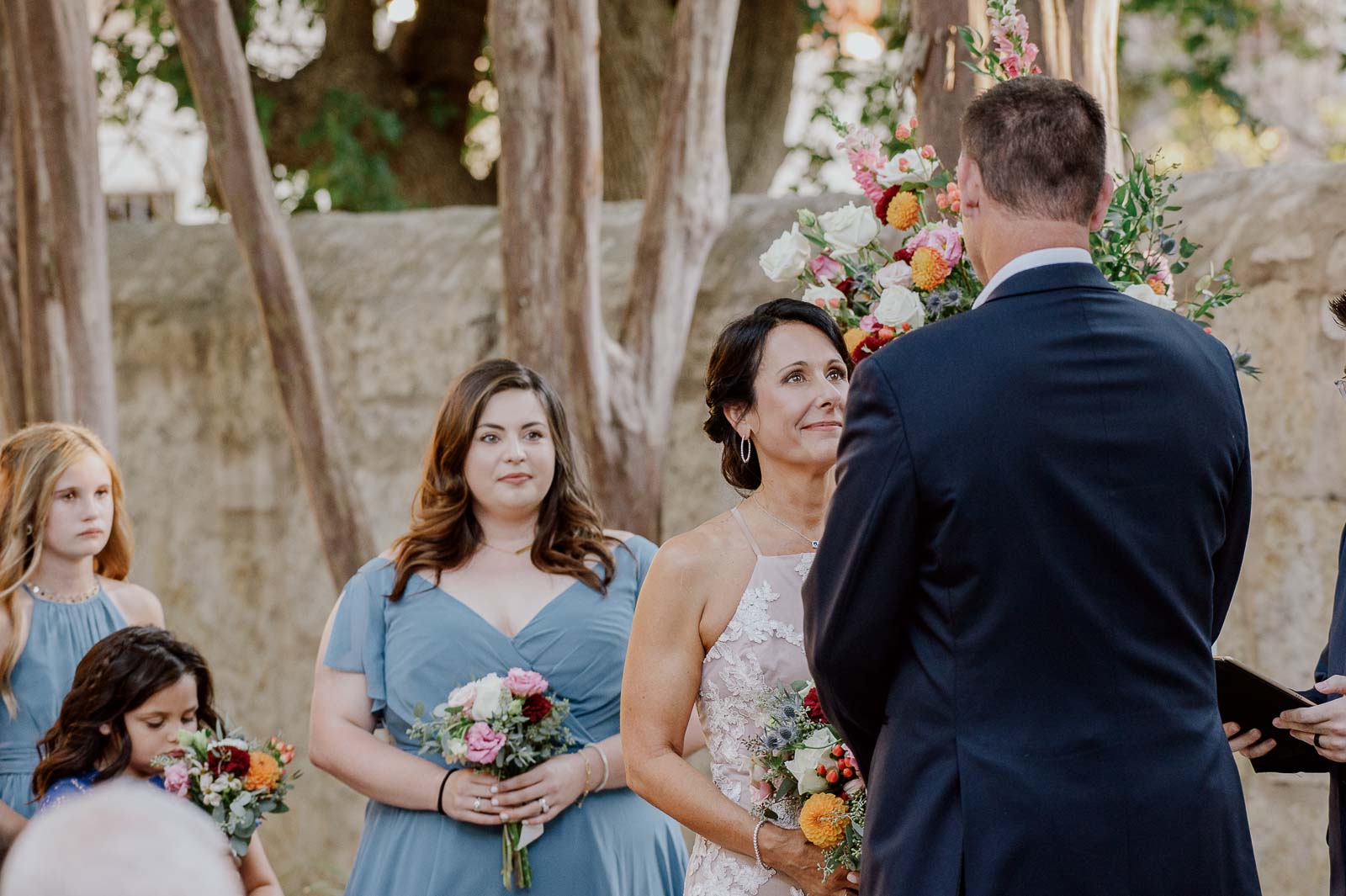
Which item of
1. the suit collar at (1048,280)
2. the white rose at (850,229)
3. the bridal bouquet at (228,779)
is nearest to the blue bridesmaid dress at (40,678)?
the bridal bouquet at (228,779)

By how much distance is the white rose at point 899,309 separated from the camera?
261 cm

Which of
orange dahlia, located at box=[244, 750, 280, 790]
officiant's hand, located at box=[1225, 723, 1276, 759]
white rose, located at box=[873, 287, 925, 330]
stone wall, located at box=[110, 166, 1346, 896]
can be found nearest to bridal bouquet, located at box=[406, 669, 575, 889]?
orange dahlia, located at box=[244, 750, 280, 790]

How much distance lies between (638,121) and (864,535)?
5.09 m

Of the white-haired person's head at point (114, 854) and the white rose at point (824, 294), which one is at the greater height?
the white rose at point (824, 294)

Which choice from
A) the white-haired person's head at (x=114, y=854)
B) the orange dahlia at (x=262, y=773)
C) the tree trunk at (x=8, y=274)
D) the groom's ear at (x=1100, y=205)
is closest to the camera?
the white-haired person's head at (x=114, y=854)

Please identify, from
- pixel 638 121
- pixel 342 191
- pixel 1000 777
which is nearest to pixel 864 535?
pixel 1000 777

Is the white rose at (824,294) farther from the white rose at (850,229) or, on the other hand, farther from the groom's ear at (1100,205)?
the groom's ear at (1100,205)

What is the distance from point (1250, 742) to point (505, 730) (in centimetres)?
147

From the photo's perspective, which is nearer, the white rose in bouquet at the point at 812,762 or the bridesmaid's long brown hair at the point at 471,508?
the white rose in bouquet at the point at 812,762

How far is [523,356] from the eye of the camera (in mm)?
4617

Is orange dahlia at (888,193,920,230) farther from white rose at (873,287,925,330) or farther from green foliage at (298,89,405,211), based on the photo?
green foliage at (298,89,405,211)

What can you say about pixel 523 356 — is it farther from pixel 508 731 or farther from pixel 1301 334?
pixel 1301 334

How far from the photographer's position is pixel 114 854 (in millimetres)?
1064

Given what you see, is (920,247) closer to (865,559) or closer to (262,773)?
(865,559)
